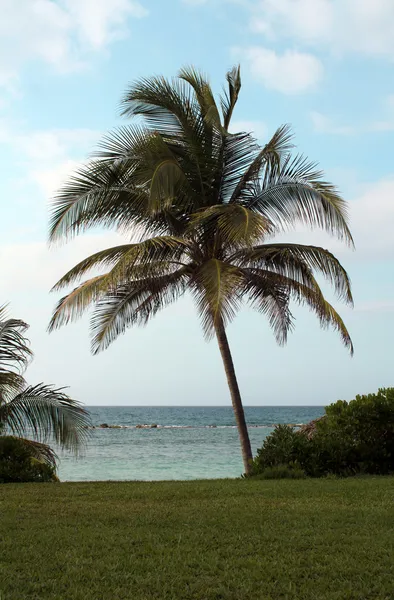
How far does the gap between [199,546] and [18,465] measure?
5.95 meters

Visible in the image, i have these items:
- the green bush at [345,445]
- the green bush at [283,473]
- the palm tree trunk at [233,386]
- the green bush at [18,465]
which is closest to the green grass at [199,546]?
the green bush at [283,473]

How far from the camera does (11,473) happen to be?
Answer: 1038 centimetres

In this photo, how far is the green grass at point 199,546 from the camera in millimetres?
4434

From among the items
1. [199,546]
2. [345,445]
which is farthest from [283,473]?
[199,546]

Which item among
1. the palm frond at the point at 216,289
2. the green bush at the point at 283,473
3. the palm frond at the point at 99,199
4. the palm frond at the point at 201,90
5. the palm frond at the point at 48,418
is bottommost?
the green bush at the point at 283,473

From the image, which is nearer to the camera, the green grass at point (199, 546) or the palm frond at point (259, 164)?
the green grass at point (199, 546)

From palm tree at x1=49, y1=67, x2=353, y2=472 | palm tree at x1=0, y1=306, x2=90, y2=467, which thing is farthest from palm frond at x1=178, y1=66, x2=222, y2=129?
palm tree at x1=0, y1=306, x2=90, y2=467

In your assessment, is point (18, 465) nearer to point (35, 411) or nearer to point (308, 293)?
point (35, 411)

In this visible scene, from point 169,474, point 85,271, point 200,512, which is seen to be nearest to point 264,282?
point 85,271

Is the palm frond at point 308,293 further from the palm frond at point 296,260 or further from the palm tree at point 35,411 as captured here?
the palm tree at point 35,411

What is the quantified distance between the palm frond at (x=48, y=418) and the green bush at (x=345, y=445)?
3.27 metres

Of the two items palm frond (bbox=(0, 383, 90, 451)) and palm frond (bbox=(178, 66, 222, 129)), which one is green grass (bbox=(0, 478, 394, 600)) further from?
palm frond (bbox=(178, 66, 222, 129))

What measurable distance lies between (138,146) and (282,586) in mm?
9907

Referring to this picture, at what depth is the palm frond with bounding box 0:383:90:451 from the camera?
1126 cm
